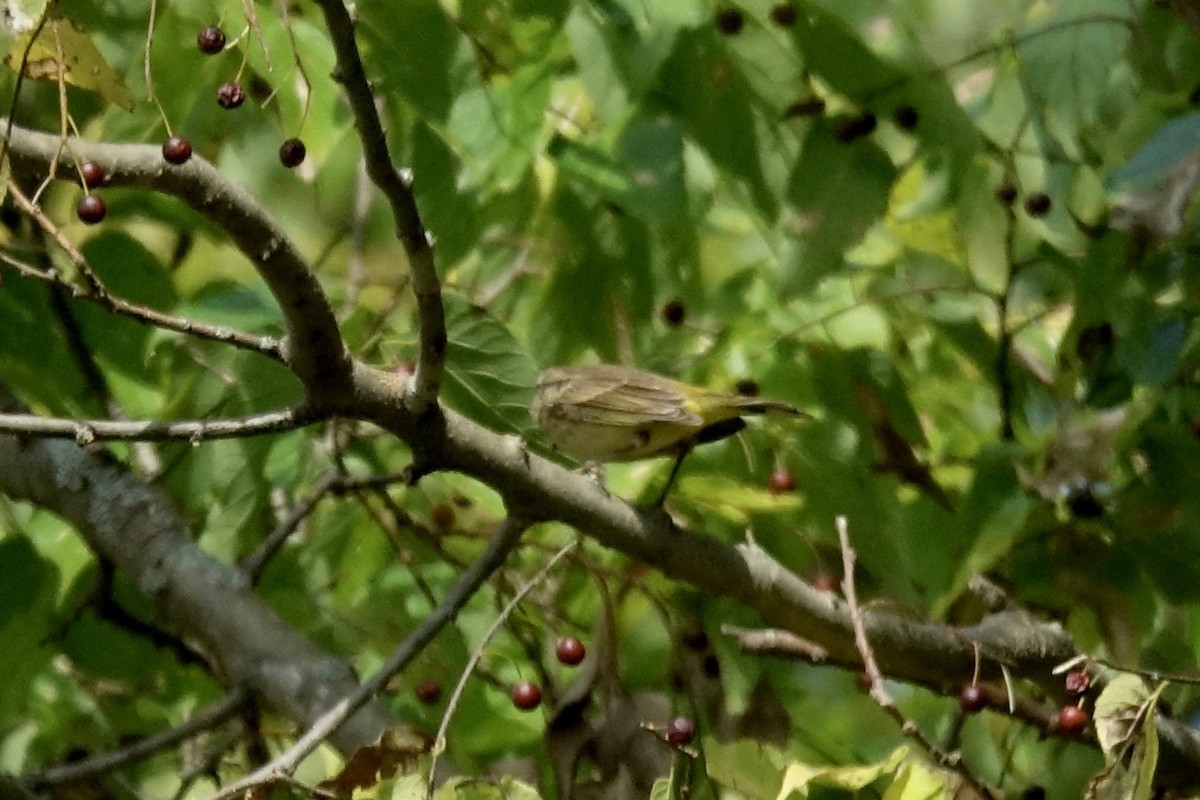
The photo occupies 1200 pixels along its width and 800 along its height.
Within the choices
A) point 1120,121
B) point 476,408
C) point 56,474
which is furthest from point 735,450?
point 56,474

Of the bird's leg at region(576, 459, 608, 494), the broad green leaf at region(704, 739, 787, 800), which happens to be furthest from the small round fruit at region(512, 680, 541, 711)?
the broad green leaf at region(704, 739, 787, 800)

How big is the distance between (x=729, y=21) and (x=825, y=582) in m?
0.96

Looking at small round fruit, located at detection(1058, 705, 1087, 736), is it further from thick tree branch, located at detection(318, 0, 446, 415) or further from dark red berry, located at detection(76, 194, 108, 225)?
dark red berry, located at detection(76, 194, 108, 225)

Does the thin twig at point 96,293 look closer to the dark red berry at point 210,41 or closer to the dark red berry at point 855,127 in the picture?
the dark red berry at point 210,41

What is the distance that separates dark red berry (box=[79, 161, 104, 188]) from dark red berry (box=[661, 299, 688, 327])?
1832 mm

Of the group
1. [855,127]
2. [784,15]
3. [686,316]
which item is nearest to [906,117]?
[855,127]

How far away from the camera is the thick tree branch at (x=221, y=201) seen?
4.91 feet

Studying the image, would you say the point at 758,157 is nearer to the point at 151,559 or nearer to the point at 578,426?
the point at 578,426

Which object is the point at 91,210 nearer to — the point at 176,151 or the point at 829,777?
the point at 176,151

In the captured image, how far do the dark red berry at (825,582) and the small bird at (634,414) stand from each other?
31cm

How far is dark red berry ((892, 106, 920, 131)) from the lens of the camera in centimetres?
250

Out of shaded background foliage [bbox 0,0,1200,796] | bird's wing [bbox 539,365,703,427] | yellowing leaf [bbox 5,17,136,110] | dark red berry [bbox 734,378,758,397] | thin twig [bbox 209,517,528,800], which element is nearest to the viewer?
yellowing leaf [bbox 5,17,136,110]

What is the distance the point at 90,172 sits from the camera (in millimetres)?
1520

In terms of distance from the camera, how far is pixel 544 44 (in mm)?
2574
